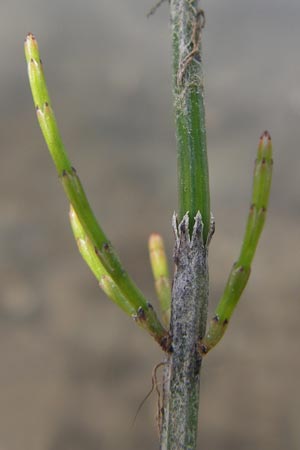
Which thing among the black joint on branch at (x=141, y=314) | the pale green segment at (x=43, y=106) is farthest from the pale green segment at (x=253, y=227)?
the pale green segment at (x=43, y=106)

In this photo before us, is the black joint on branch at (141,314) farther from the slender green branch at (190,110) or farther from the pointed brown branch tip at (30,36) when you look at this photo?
the pointed brown branch tip at (30,36)

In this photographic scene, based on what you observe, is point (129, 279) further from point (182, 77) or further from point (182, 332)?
point (182, 77)

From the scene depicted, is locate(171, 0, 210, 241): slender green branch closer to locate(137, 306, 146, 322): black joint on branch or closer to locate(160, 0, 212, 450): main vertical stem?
locate(160, 0, 212, 450): main vertical stem

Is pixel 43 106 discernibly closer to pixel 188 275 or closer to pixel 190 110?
pixel 190 110

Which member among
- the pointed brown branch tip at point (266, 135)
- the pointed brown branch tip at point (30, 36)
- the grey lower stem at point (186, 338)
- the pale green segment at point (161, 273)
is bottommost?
the grey lower stem at point (186, 338)

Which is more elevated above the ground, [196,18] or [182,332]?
[196,18]

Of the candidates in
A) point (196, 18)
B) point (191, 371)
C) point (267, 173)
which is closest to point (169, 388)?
point (191, 371)

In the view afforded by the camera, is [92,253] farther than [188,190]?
Yes
